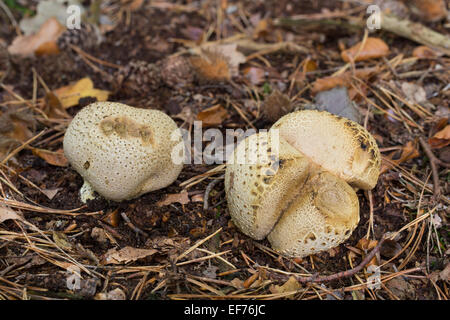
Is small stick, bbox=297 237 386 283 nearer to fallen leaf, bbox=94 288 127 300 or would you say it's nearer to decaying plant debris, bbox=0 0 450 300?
decaying plant debris, bbox=0 0 450 300

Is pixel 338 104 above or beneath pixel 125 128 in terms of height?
beneath

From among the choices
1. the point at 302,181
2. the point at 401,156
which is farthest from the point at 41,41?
the point at 401,156

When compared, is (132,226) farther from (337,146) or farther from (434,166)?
(434,166)
